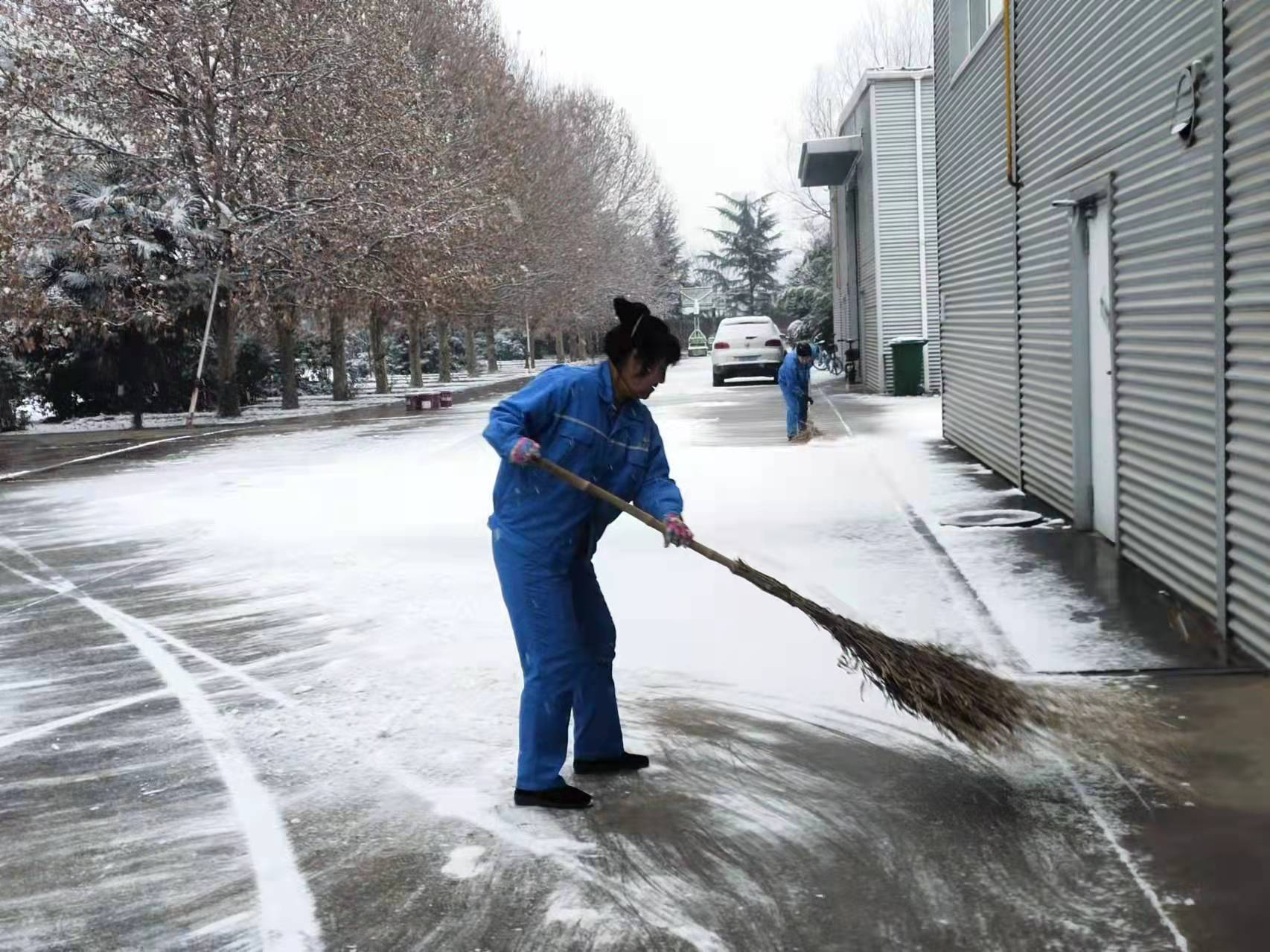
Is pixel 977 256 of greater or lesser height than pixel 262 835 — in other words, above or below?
above

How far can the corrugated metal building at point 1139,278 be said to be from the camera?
258 inches

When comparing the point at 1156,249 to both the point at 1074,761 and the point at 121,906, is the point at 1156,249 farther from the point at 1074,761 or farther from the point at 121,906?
the point at 121,906

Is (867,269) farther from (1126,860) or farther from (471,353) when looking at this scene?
(1126,860)

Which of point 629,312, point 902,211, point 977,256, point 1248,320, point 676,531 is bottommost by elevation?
point 676,531

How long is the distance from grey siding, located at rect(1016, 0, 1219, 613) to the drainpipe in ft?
1.47

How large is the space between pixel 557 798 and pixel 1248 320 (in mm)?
3670

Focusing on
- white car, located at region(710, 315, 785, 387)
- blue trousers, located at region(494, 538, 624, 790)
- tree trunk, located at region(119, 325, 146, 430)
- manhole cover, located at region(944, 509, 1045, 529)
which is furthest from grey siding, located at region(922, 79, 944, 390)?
blue trousers, located at region(494, 538, 624, 790)

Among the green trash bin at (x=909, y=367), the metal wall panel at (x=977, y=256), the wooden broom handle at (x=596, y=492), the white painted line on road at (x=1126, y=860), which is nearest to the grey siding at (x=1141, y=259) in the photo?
the metal wall panel at (x=977, y=256)

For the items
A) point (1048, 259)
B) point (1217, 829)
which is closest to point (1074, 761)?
point (1217, 829)

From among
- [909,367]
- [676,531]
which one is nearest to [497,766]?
[676,531]

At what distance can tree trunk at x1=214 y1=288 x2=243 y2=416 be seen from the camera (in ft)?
92.7

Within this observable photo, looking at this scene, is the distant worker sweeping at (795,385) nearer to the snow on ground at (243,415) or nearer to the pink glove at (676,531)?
the snow on ground at (243,415)

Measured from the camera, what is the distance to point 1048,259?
11438 mm

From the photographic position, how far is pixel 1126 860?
427cm
